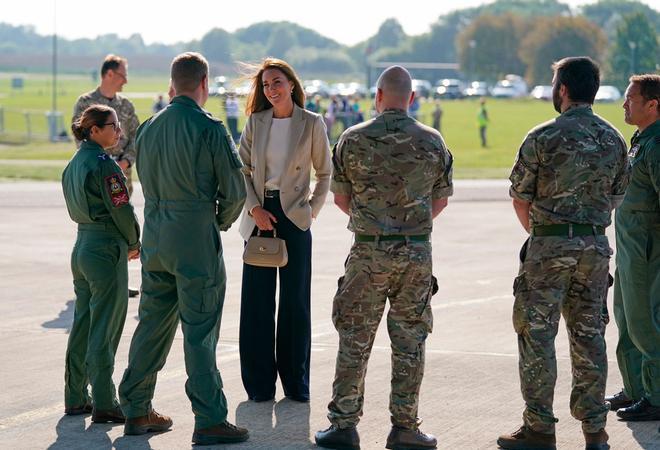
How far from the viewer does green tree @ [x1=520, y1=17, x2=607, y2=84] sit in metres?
145

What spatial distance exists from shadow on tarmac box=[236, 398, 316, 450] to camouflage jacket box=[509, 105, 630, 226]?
1.83m

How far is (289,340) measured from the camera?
8117 millimetres

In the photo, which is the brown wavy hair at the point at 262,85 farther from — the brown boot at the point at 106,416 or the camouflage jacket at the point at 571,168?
the brown boot at the point at 106,416

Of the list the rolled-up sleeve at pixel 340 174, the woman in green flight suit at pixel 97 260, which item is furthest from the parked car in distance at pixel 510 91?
the rolled-up sleeve at pixel 340 174

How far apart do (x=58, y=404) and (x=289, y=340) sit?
4.94ft

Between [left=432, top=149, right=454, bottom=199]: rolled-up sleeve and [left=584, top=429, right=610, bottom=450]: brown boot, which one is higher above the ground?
[left=432, top=149, right=454, bottom=199]: rolled-up sleeve

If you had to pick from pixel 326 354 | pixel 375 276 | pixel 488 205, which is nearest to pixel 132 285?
pixel 326 354

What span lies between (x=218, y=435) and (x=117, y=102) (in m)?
5.98

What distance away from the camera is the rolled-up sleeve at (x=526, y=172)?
6.69 m

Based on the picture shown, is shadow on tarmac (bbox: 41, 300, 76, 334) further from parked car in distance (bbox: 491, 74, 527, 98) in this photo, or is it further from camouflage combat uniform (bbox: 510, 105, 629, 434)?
parked car in distance (bbox: 491, 74, 527, 98)

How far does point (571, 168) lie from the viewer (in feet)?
21.8

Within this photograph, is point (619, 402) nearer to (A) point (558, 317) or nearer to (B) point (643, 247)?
(B) point (643, 247)

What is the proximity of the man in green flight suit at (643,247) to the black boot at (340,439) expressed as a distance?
5.79 ft

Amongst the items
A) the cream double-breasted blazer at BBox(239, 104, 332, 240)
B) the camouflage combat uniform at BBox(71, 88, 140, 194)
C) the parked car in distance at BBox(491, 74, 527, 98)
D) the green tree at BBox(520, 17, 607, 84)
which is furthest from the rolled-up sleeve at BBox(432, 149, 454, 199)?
the green tree at BBox(520, 17, 607, 84)
